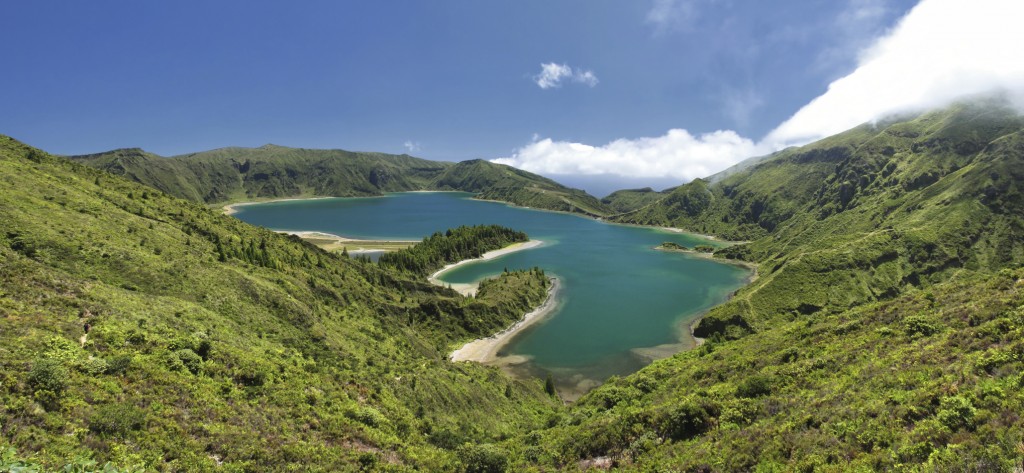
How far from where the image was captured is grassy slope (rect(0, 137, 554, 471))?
2030 cm

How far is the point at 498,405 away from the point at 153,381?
36267 millimetres

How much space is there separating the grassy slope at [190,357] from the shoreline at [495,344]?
14786 mm

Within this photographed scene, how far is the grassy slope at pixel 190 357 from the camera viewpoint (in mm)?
20297

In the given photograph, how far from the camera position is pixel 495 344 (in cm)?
8931

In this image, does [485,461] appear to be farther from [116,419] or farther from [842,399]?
[842,399]

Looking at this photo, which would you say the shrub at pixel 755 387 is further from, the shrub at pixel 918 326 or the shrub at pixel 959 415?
the shrub at pixel 959 415

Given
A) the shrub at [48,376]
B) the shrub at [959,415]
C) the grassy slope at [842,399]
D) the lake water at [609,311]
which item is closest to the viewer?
the shrub at [959,415]

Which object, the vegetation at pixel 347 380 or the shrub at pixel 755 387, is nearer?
the vegetation at pixel 347 380

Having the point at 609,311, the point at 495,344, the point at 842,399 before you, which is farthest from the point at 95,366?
the point at 609,311

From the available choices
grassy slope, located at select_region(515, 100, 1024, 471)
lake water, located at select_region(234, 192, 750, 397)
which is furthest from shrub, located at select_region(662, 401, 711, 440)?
lake water, located at select_region(234, 192, 750, 397)

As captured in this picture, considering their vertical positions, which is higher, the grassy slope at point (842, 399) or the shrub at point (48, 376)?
the shrub at point (48, 376)

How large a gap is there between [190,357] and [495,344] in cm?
6558

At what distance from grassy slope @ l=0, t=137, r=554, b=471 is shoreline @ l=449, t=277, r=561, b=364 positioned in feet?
48.5

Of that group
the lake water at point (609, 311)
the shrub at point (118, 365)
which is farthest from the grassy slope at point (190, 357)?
the lake water at point (609, 311)
